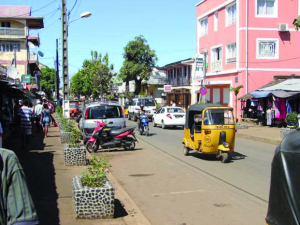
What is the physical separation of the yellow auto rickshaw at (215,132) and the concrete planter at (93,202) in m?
6.14

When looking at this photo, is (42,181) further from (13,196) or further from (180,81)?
(180,81)

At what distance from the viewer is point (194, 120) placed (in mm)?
12398

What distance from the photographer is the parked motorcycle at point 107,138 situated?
14125 mm

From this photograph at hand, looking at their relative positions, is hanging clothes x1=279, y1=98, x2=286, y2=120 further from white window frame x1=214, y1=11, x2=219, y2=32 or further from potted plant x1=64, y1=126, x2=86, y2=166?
potted plant x1=64, y1=126, x2=86, y2=166

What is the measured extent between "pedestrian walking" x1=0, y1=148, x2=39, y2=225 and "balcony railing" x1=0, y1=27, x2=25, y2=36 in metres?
47.8

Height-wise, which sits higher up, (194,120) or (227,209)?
(194,120)

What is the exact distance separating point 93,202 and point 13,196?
→ 3.35 meters

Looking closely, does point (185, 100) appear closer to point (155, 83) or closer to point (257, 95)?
point (155, 83)

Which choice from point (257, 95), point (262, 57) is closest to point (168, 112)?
point (257, 95)

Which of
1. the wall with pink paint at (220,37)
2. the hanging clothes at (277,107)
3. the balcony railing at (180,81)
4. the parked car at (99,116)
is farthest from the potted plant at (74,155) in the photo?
the balcony railing at (180,81)

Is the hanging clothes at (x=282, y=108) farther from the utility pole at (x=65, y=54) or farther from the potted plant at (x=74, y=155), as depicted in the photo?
the potted plant at (x=74, y=155)

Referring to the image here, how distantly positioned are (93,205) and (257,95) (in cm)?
2157

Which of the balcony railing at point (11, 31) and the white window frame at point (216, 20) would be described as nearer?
the white window frame at point (216, 20)

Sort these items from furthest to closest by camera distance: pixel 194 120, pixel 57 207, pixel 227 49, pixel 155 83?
pixel 155 83
pixel 227 49
pixel 194 120
pixel 57 207
